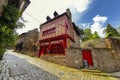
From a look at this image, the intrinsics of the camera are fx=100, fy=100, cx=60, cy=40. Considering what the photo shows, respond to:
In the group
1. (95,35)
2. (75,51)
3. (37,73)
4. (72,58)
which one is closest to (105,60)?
(75,51)

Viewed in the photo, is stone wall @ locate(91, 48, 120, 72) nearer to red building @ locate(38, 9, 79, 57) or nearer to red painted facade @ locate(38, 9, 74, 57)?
red building @ locate(38, 9, 79, 57)

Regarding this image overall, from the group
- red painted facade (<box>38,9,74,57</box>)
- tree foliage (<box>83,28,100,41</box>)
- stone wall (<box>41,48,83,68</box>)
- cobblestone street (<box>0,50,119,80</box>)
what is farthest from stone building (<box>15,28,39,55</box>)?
tree foliage (<box>83,28,100,41</box>)

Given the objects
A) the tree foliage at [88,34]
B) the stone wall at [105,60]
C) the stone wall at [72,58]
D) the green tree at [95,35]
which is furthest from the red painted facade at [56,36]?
the tree foliage at [88,34]

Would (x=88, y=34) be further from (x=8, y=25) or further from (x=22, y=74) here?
(x=8, y=25)

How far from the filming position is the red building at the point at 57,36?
47.3 ft

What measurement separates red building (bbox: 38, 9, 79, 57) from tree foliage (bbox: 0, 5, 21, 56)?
29.6 ft

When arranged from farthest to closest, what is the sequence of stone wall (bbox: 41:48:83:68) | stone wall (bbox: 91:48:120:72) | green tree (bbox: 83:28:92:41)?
1. green tree (bbox: 83:28:92:41)
2. stone wall (bbox: 91:48:120:72)
3. stone wall (bbox: 41:48:83:68)

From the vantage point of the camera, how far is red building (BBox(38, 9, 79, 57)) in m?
14.4

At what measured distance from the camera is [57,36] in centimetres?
1514

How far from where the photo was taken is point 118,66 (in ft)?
42.7

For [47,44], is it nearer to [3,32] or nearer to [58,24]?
[58,24]

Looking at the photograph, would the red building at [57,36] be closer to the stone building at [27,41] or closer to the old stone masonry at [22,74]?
the old stone masonry at [22,74]

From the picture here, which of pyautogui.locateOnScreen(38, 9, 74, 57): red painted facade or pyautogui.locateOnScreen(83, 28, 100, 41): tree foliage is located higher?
pyautogui.locateOnScreen(83, 28, 100, 41): tree foliage

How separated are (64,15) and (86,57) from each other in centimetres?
700
